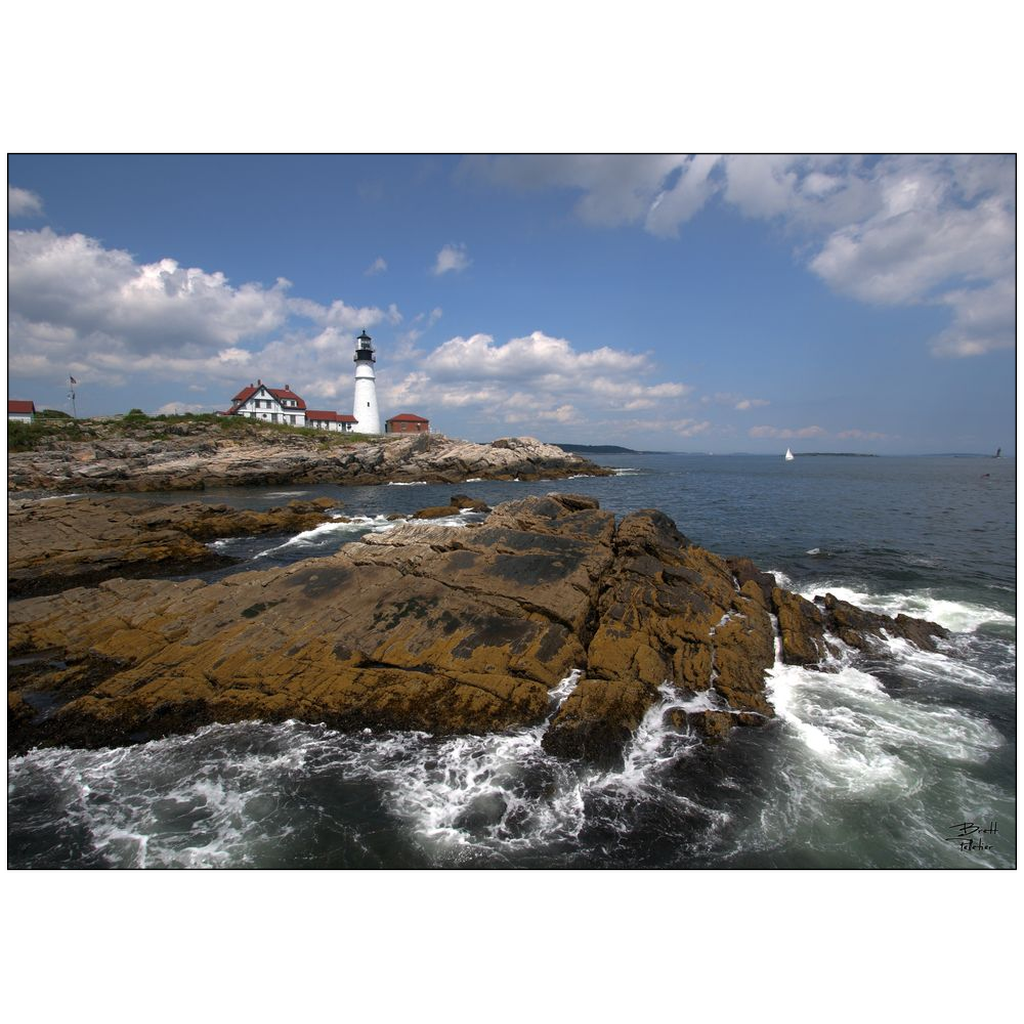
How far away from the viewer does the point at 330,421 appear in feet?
333

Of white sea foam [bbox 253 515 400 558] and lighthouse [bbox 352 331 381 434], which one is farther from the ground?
lighthouse [bbox 352 331 381 434]

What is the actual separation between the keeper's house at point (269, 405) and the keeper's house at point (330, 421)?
1.96 m

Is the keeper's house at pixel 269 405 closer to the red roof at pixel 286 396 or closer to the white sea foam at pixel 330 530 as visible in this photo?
the red roof at pixel 286 396

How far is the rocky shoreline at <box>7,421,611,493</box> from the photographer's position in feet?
175

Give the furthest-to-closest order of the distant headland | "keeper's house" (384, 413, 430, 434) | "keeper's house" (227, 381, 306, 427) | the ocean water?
"keeper's house" (384, 413, 430, 434) → "keeper's house" (227, 381, 306, 427) → the distant headland → the ocean water

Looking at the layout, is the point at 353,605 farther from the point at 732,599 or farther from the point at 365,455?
the point at 365,455

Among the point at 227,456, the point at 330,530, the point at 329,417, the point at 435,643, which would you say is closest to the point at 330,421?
the point at 329,417

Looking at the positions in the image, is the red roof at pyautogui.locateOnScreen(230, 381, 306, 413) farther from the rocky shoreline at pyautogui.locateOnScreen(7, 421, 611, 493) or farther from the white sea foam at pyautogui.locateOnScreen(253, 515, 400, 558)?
the white sea foam at pyautogui.locateOnScreen(253, 515, 400, 558)

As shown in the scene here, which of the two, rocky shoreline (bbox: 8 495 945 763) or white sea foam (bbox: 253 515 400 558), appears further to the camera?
white sea foam (bbox: 253 515 400 558)

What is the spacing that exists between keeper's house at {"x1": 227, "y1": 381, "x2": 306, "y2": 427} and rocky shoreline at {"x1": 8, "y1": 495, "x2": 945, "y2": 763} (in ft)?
277

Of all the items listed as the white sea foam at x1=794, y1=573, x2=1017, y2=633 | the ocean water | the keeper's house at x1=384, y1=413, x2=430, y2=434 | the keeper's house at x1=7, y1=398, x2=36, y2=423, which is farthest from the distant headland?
the white sea foam at x1=794, y1=573, x2=1017, y2=633

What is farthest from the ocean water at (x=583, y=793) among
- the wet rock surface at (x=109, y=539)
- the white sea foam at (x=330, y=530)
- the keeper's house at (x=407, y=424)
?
the keeper's house at (x=407, y=424)

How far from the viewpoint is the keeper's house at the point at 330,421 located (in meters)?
100

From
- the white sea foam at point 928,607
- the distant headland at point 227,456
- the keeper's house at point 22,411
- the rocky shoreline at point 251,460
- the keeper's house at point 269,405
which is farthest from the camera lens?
the keeper's house at point 269,405
